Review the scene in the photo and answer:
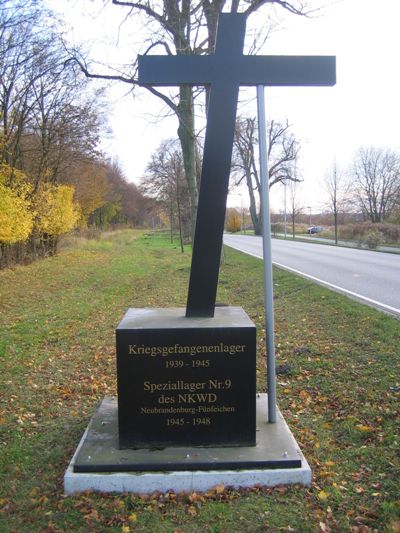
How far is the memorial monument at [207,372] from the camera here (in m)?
3.97

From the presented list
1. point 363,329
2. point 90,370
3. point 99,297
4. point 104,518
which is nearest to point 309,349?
point 363,329

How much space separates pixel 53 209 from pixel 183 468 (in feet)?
82.9

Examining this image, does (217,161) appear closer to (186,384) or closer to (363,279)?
(186,384)

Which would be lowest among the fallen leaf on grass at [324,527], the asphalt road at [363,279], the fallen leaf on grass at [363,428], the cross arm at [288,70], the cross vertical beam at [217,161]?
the fallen leaf on grass at [324,527]

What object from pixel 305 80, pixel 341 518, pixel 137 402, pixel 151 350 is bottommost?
pixel 341 518

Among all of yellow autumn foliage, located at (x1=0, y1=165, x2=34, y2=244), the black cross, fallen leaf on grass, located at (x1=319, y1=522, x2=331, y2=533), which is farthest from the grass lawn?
yellow autumn foliage, located at (x1=0, y1=165, x2=34, y2=244)

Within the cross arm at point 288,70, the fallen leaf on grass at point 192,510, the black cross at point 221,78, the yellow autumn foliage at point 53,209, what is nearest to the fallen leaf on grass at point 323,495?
the fallen leaf on grass at point 192,510

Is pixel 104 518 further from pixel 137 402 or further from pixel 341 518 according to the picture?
pixel 341 518

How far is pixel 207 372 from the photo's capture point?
418 centimetres

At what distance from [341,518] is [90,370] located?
4.51m

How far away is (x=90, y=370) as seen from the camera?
7168 mm

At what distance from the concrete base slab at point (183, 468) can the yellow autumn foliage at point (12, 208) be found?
1712 cm

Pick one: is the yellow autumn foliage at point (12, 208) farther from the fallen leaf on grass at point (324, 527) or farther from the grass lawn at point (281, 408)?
the fallen leaf on grass at point (324, 527)

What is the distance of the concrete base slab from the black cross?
1647 millimetres
